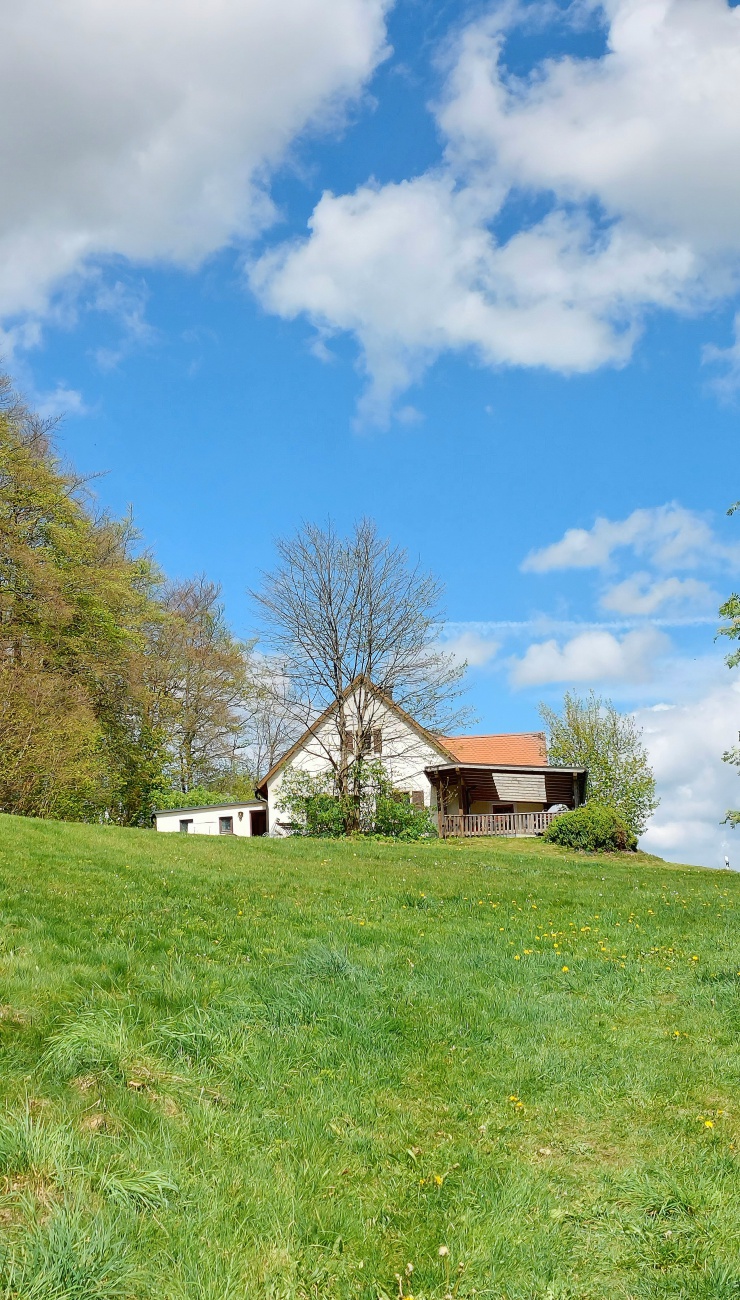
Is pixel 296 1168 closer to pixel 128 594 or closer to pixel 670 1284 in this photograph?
pixel 670 1284

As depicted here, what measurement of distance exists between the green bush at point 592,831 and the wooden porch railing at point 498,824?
15.9 feet

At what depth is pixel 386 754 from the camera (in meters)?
39.3

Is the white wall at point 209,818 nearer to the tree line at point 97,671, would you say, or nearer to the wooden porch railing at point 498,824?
the tree line at point 97,671

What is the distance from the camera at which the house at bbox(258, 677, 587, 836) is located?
38031 millimetres

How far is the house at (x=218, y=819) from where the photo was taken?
1578 inches

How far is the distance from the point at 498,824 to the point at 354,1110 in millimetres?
35301

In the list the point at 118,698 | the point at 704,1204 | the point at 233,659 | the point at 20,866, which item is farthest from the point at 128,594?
the point at 704,1204

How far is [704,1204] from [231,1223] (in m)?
2.45

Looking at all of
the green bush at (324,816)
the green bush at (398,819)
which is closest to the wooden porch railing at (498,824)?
the green bush at (398,819)

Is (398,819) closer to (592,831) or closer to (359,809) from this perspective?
(359,809)

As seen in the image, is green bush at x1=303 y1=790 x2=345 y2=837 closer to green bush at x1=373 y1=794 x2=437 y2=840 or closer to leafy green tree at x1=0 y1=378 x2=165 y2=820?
green bush at x1=373 y1=794 x2=437 y2=840

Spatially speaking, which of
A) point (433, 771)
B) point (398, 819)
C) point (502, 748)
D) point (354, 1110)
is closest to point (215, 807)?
point (398, 819)

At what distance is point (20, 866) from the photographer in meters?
13.1

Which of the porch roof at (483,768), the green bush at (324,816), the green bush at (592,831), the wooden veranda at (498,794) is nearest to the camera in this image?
the green bush at (592,831)
